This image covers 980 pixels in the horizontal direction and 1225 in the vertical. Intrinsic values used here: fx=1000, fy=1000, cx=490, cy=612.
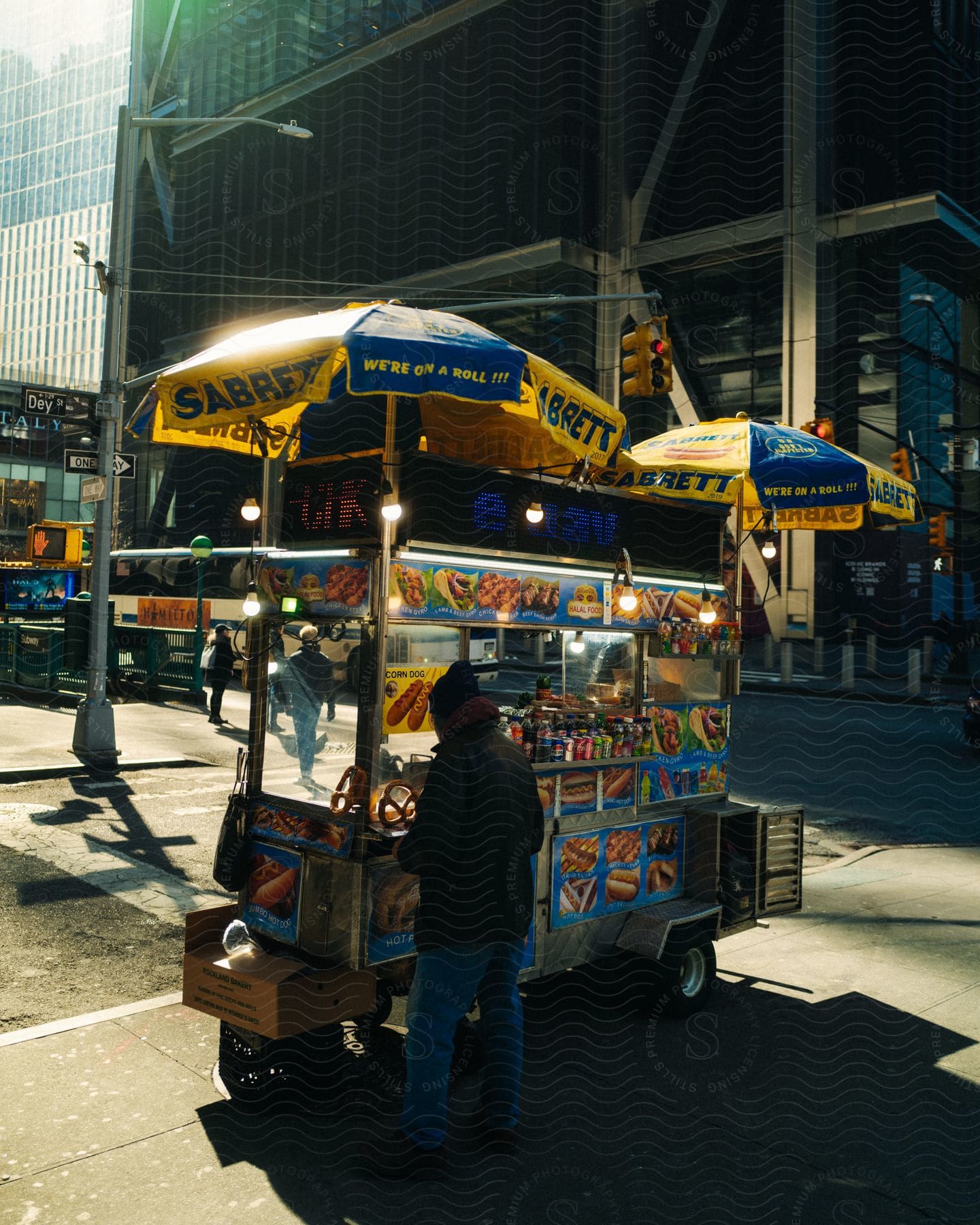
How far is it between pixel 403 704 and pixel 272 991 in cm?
156

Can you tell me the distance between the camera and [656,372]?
46.8ft

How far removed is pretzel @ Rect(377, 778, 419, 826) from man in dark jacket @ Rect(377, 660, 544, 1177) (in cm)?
60

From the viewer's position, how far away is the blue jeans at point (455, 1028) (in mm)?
3854

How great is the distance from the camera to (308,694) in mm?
5520

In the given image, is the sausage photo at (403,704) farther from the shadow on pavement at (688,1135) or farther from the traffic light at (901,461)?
the traffic light at (901,461)

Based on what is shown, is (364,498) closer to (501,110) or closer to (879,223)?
(879,223)

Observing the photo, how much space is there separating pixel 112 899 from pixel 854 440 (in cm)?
3557

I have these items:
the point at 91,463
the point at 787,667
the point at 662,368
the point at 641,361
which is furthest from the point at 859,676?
the point at 91,463

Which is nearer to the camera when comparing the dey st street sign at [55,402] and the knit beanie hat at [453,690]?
the knit beanie hat at [453,690]

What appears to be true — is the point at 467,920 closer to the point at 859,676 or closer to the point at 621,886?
the point at 621,886

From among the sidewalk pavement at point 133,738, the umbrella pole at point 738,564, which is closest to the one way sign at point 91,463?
the sidewalk pavement at point 133,738

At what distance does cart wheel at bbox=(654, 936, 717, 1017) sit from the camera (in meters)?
5.46

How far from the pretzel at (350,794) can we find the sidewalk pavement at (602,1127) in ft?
4.23

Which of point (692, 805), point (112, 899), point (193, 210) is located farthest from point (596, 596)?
point (193, 210)
